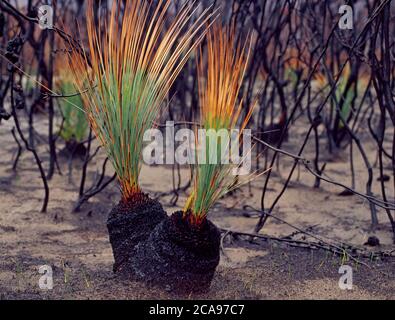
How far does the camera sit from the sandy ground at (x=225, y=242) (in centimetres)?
179

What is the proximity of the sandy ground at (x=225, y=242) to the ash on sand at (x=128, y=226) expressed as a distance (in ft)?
0.24

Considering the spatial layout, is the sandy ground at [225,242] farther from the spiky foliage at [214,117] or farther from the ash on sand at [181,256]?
the spiky foliage at [214,117]

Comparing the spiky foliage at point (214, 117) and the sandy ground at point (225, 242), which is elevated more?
the spiky foliage at point (214, 117)

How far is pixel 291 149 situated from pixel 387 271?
7.35ft

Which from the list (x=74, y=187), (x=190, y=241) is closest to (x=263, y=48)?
(x=74, y=187)

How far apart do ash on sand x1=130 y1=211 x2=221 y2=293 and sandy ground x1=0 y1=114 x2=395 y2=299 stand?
37 millimetres

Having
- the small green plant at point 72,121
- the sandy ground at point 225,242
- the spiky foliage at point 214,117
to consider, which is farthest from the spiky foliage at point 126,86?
the small green plant at point 72,121

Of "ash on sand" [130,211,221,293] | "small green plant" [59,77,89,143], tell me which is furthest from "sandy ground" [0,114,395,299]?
"small green plant" [59,77,89,143]

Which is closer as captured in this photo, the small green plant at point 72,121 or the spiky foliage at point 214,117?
the spiky foliage at point 214,117

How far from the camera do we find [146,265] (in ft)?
5.62

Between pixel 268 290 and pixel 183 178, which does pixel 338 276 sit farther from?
pixel 183 178

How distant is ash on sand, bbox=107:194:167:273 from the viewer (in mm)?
1807

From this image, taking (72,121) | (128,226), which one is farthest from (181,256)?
(72,121)
